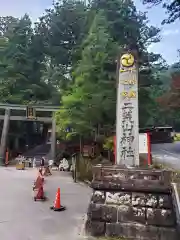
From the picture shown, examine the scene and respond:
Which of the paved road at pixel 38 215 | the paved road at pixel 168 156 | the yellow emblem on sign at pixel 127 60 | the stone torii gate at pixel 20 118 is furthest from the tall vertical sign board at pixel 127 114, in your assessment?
the stone torii gate at pixel 20 118

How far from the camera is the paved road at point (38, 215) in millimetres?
7258

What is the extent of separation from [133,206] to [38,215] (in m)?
3.69

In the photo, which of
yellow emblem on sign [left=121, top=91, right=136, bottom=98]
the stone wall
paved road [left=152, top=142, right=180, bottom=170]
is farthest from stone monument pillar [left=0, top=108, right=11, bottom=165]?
the stone wall

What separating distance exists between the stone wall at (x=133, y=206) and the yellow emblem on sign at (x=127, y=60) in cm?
344

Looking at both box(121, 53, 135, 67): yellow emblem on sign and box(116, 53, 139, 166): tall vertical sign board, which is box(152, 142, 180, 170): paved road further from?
box(121, 53, 135, 67): yellow emblem on sign

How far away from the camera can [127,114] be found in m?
A: 8.58

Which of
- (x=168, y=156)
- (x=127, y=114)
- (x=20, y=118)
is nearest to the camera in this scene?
(x=127, y=114)

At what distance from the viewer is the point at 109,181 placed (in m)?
7.11

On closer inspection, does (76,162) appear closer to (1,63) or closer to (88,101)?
(88,101)

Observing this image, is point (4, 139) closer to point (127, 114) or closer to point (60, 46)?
point (60, 46)

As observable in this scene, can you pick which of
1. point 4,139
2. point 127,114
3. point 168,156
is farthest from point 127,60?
point 4,139

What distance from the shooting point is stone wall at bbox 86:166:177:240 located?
21.5 ft

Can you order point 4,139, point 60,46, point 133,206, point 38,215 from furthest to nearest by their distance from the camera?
point 60,46, point 4,139, point 38,215, point 133,206

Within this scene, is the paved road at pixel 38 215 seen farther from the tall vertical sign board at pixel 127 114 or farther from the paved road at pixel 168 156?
the paved road at pixel 168 156
